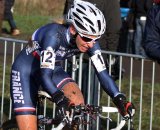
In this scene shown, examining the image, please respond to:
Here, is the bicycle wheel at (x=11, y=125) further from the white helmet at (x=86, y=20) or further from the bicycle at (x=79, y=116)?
the white helmet at (x=86, y=20)

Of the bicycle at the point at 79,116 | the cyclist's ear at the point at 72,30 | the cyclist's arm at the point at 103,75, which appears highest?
the cyclist's ear at the point at 72,30

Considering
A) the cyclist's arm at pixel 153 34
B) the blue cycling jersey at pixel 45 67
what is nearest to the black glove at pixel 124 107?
the blue cycling jersey at pixel 45 67

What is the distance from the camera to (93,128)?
979 cm

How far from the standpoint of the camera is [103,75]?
7.62 metres

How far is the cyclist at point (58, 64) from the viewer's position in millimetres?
7266

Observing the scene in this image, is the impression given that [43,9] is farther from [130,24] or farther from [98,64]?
[98,64]

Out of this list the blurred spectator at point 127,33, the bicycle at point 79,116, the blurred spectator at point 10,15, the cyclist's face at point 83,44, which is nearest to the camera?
the bicycle at point 79,116

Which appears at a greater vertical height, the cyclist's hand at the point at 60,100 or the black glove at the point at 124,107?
the cyclist's hand at the point at 60,100

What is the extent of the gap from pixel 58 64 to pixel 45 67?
722 millimetres

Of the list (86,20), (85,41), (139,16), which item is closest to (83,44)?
(85,41)

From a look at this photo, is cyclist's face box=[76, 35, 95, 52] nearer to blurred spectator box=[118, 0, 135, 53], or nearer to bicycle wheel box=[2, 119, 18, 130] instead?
bicycle wheel box=[2, 119, 18, 130]

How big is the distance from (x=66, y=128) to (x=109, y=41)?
7.95 ft

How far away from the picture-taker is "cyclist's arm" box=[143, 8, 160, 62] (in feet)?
29.0

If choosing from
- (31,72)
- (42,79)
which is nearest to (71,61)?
(31,72)
